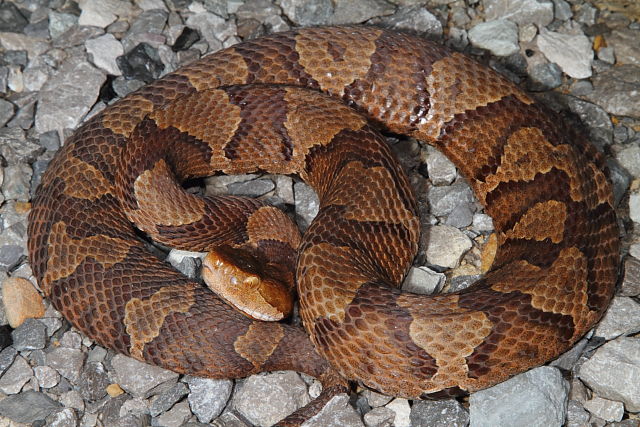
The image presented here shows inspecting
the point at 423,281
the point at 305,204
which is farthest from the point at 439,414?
the point at 305,204

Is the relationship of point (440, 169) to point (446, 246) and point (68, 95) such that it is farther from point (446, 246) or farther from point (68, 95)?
point (68, 95)

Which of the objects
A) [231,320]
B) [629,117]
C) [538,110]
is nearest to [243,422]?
[231,320]

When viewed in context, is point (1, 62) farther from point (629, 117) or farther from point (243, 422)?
point (629, 117)

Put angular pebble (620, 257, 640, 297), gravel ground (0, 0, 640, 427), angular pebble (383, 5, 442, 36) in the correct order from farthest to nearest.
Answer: angular pebble (383, 5, 442, 36) → angular pebble (620, 257, 640, 297) → gravel ground (0, 0, 640, 427)

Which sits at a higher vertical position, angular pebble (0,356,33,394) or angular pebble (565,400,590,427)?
angular pebble (565,400,590,427)

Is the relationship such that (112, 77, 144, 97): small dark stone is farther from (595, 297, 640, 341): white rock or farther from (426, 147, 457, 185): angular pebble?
(595, 297, 640, 341): white rock

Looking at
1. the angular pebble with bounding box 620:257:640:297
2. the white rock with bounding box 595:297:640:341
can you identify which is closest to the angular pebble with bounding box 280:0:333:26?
the angular pebble with bounding box 620:257:640:297

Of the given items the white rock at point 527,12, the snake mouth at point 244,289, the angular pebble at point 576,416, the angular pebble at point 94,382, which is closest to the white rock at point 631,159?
the white rock at point 527,12
